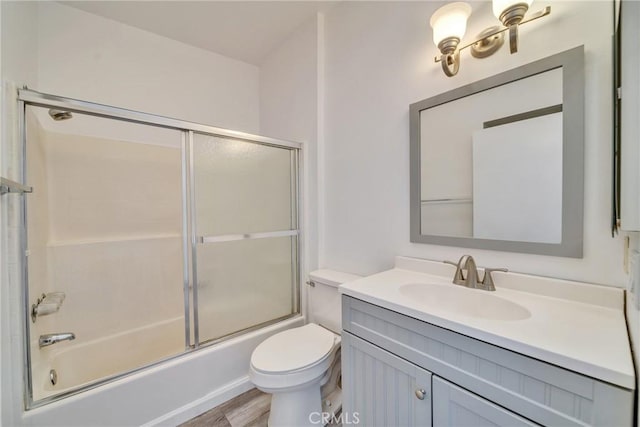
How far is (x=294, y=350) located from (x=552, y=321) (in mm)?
1141

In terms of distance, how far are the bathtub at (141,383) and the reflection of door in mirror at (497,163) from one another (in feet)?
4.79

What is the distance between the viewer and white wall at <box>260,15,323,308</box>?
6.30 ft

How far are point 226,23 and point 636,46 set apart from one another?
2301 mm

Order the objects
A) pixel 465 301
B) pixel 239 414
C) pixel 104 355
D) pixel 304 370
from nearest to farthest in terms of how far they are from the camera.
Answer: pixel 465 301, pixel 304 370, pixel 239 414, pixel 104 355

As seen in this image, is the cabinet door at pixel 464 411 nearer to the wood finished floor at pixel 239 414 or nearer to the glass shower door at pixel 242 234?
the wood finished floor at pixel 239 414

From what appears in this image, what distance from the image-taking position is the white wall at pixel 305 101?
6.30ft

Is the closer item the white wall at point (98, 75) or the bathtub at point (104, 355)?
the white wall at point (98, 75)

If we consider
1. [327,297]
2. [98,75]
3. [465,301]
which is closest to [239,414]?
[327,297]

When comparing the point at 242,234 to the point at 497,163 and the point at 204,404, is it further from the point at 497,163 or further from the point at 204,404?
the point at 497,163

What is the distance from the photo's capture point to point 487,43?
3.65 ft

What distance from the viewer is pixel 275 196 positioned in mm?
1973

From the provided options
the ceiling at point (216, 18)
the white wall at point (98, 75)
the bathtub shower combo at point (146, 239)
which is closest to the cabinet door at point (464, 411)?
the bathtub shower combo at point (146, 239)

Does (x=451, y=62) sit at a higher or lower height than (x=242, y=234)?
higher

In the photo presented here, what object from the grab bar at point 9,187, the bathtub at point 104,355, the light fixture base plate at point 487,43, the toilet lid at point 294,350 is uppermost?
the light fixture base plate at point 487,43
